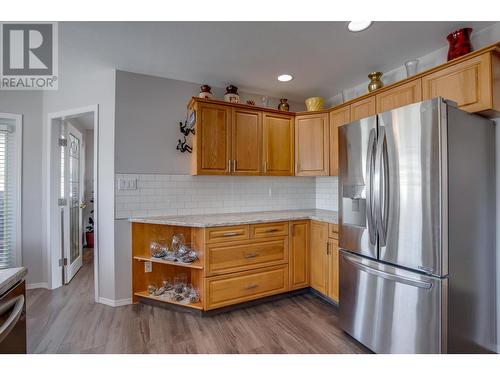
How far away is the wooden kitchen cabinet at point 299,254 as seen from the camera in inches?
108

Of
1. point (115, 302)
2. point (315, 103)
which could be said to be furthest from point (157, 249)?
point (315, 103)

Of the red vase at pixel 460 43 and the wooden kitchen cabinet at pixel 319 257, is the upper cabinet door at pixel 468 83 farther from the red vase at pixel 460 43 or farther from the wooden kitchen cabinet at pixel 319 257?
the wooden kitchen cabinet at pixel 319 257

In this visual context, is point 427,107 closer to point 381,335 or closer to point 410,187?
point 410,187

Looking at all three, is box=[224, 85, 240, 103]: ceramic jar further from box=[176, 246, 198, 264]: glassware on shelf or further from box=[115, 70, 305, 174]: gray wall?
box=[176, 246, 198, 264]: glassware on shelf

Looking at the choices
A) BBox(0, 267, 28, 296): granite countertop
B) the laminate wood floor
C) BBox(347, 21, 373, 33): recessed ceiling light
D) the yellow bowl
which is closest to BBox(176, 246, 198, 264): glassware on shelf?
the laminate wood floor

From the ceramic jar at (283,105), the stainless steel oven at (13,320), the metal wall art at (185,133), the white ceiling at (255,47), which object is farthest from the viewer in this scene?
the ceramic jar at (283,105)

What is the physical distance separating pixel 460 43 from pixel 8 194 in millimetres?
4541

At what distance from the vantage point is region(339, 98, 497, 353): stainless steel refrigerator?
1.48 metres

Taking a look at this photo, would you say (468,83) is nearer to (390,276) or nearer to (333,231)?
(390,276)

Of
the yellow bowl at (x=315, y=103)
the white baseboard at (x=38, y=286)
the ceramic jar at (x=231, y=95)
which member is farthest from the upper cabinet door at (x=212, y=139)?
the white baseboard at (x=38, y=286)

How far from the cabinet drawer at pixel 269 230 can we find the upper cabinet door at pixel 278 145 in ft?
2.14

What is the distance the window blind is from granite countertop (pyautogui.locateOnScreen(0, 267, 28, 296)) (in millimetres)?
2472

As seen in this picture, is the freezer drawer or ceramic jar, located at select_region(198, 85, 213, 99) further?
ceramic jar, located at select_region(198, 85, 213, 99)

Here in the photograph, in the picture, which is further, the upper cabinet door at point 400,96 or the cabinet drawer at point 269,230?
the cabinet drawer at point 269,230
